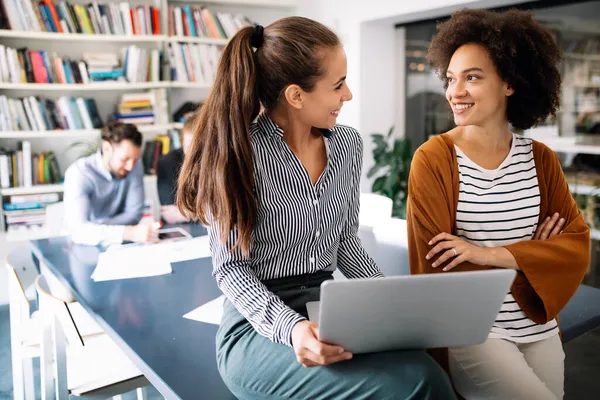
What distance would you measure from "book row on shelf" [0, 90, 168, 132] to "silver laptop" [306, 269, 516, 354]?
3.54 m

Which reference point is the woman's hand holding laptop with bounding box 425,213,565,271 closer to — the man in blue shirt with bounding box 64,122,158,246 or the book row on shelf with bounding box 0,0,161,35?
the man in blue shirt with bounding box 64,122,158,246

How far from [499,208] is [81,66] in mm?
3376

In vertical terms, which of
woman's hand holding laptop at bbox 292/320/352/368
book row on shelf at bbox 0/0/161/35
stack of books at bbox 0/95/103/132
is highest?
book row on shelf at bbox 0/0/161/35

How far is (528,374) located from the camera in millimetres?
1341

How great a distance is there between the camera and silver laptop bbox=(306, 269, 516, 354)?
97 cm

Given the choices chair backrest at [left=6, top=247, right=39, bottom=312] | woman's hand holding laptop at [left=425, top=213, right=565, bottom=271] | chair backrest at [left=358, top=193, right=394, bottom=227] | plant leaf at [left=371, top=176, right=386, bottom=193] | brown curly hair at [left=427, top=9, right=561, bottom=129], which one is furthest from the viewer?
plant leaf at [left=371, top=176, right=386, bottom=193]

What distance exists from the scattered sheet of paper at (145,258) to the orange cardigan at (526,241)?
100cm

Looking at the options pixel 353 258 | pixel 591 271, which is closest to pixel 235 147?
pixel 353 258

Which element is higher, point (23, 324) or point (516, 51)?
point (516, 51)

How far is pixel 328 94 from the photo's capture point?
1334 millimetres

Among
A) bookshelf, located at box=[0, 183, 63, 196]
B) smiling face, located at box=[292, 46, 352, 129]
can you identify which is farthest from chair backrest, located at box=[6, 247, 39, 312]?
bookshelf, located at box=[0, 183, 63, 196]

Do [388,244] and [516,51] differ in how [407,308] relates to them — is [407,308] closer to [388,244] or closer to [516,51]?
[516,51]

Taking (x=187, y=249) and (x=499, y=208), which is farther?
(x=187, y=249)

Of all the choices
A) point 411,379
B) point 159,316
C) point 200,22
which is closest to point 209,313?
point 159,316
